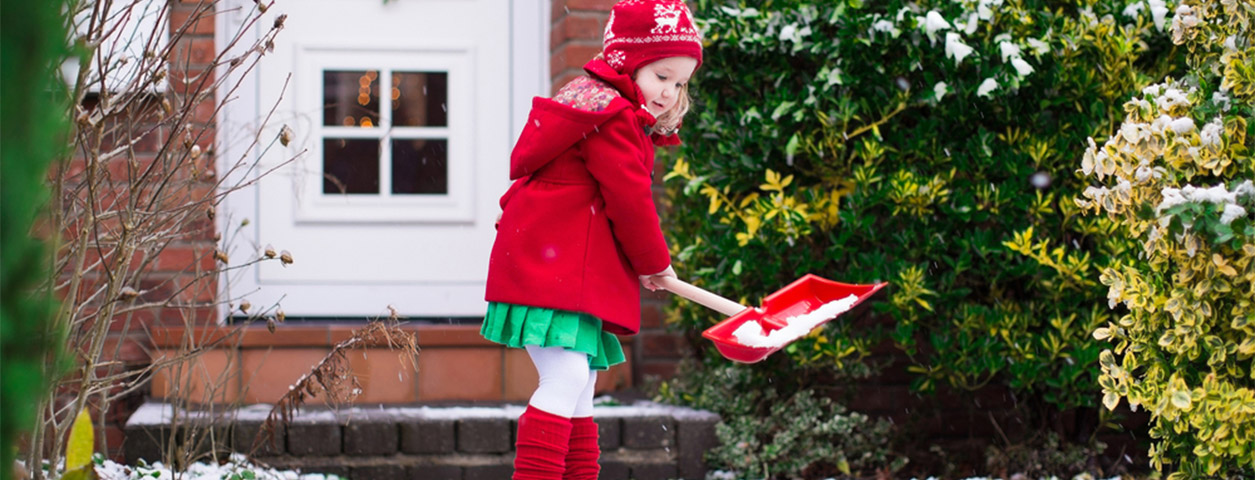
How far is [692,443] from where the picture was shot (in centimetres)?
368

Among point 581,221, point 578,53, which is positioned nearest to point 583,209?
point 581,221

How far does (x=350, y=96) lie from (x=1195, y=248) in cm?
306

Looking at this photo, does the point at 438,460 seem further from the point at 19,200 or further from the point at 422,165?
the point at 19,200

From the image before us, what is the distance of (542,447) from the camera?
96.1 inches

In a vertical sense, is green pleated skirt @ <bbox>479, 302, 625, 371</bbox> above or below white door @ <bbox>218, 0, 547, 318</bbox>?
below

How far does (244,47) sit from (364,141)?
1.90 ft

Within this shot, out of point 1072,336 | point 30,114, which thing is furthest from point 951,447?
point 30,114

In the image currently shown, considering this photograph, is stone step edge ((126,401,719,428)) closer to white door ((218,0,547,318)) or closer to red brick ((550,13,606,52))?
white door ((218,0,547,318))

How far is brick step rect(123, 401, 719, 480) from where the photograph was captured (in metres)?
3.50

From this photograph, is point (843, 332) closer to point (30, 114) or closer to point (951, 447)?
point (951, 447)

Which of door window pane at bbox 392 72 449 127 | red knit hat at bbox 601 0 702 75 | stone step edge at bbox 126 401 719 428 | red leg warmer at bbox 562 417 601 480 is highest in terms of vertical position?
door window pane at bbox 392 72 449 127

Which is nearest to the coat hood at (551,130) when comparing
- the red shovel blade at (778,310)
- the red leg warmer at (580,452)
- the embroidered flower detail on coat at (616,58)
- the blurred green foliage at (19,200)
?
the embroidered flower detail on coat at (616,58)

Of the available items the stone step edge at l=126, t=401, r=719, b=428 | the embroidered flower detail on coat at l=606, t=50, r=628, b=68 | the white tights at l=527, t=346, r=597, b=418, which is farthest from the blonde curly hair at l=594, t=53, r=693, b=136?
the stone step edge at l=126, t=401, r=719, b=428

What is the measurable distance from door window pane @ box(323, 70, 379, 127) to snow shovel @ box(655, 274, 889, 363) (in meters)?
2.15
